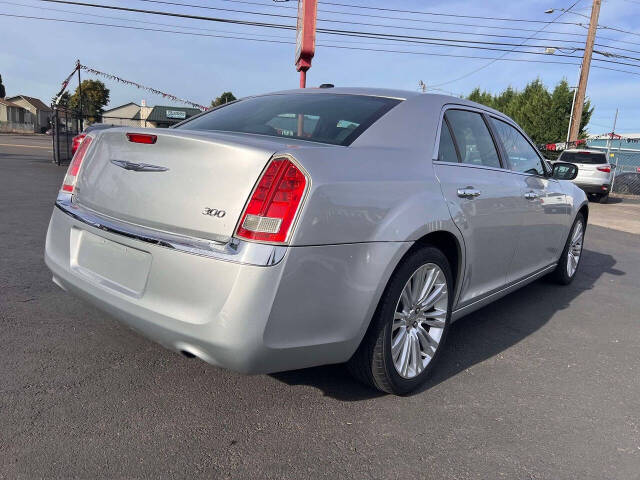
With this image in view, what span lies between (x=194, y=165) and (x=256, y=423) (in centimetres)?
119

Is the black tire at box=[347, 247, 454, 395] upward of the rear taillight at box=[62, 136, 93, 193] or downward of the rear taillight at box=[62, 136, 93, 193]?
downward

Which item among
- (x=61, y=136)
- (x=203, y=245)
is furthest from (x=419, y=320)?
(x=61, y=136)

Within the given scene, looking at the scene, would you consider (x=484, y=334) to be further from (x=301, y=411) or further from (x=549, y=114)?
(x=549, y=114)

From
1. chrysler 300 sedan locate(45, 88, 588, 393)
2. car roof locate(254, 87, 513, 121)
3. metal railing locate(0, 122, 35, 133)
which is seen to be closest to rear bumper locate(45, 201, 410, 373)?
chrysler 300 sedan locate(45, 88, 588, 393)

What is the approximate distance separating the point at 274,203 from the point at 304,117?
107 cm

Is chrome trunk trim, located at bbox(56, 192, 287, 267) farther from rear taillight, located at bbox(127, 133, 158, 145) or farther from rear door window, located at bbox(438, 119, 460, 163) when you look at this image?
rear door window, located at bbox(438, 119, 460, 163)

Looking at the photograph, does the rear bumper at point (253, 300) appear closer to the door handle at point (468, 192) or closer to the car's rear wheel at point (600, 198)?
the door handle at point (468, 192)

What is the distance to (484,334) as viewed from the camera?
363cm

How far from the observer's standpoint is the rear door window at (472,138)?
3.11m

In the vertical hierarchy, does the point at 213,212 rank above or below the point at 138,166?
below

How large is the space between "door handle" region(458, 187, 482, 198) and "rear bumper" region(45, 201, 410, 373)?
0.67 meters

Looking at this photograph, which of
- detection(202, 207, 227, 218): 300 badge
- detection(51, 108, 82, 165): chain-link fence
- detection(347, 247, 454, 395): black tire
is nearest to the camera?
detection(202, 207, 227, 218): 300 badge

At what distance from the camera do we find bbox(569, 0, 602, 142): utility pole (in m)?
20.4

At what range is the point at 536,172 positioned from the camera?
13.5 ft
